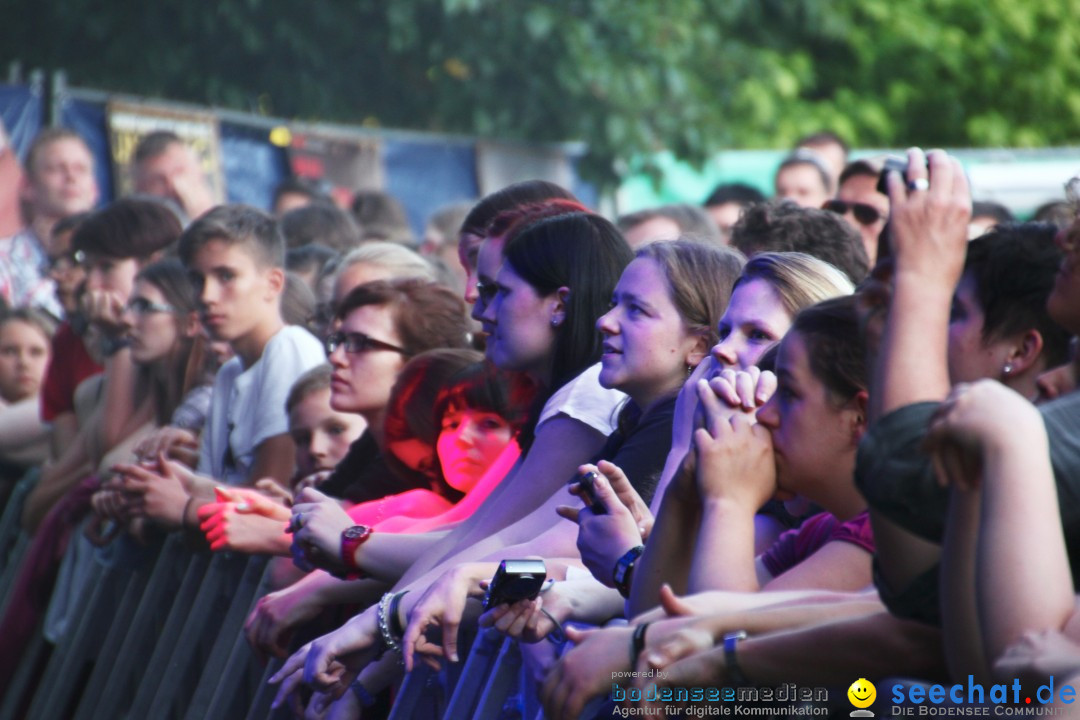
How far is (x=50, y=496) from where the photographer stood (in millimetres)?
6859

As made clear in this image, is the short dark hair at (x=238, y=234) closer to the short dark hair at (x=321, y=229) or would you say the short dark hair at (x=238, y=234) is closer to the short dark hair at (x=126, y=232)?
the short dark hair at (x=126, y=232)

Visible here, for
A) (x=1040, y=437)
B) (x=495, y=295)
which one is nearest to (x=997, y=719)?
(x=1040, y=437)

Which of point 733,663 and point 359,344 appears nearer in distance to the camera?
point 733,663

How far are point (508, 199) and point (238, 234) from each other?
1769 millimetres

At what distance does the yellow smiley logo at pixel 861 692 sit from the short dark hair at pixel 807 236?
2408 millimetres

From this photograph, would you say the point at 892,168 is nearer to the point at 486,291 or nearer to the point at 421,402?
the point at 486,291

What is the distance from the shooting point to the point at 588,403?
399 centimetres

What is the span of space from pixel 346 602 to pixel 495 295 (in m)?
0.91

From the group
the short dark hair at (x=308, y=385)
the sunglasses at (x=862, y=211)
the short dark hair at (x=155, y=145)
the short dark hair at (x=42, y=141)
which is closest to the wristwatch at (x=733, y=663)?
the short dark hair at (x=308, y=385)

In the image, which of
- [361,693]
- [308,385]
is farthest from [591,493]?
[308,385]

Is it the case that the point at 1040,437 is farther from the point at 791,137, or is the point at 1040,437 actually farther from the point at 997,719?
the point at 791,137

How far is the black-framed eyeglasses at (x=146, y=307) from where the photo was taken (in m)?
6.53

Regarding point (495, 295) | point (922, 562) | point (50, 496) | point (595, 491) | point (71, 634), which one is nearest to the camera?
point (922, 562)

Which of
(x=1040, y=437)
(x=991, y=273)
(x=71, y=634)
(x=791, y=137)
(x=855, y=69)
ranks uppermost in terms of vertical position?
(x=855, y=69)
